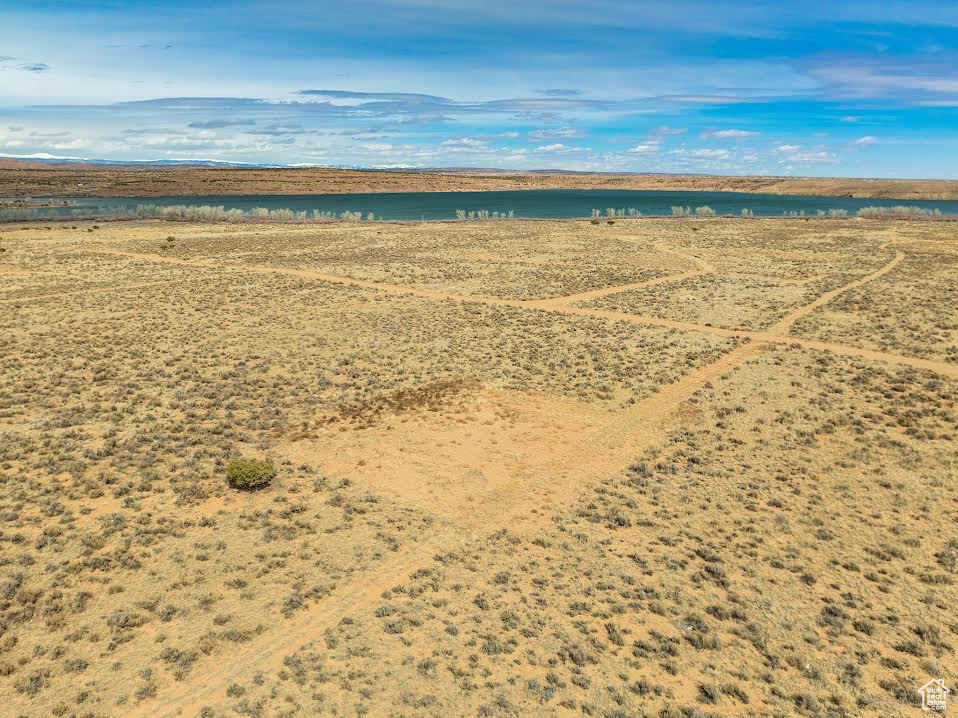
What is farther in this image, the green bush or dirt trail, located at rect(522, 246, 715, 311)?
dirt trail, located at rect(522, 246, 715, 311)

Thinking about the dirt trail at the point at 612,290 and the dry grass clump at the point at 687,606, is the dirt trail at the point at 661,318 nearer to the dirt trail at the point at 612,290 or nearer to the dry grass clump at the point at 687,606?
the dirt trail at the point at 612,290

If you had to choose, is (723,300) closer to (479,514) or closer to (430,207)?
(479,514)

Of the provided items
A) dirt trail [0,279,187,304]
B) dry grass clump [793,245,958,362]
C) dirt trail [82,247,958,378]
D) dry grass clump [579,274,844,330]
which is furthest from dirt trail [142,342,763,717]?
dirt trail [0,279,187,304]

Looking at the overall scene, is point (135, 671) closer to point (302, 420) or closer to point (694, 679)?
point (694, 679)

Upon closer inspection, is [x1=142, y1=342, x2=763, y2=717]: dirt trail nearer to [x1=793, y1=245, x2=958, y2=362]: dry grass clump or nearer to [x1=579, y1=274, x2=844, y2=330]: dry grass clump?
[x1=793, y1=245, x2=958, y2=362]: dry grass clump

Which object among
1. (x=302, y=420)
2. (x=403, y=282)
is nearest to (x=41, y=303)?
(x=403, y=282)

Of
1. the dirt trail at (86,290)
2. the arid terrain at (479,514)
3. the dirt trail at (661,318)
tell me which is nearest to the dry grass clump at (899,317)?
the arid terrain at (479,514)

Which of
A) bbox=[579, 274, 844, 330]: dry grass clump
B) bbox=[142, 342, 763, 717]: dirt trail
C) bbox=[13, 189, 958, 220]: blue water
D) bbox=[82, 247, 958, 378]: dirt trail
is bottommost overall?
bbox=[142, 342, 763, 717]: dirt trail
